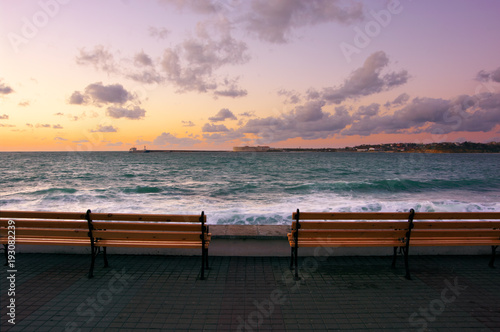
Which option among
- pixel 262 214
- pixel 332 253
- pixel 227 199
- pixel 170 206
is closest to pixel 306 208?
pixel 262 214

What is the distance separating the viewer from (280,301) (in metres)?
3.76

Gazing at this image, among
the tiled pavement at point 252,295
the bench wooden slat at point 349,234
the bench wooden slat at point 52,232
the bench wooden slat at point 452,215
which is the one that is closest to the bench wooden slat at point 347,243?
the bench wooden slat at point 349,234

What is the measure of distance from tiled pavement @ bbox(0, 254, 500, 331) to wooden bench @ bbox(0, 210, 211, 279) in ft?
1.79

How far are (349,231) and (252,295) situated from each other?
1954 mm

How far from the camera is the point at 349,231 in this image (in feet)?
14.9

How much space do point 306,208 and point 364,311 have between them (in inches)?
455

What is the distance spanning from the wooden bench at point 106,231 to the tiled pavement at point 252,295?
0.55 meters

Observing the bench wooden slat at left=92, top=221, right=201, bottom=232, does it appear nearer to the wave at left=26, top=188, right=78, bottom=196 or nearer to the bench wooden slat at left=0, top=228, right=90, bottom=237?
the bench wooden slat at left=0, top=228, right=90, bottom=237

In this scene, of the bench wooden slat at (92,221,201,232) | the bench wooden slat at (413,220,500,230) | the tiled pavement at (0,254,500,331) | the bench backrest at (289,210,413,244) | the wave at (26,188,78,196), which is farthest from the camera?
the wave at (26,188,78,196)

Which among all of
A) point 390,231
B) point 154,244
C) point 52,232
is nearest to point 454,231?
point 390,231

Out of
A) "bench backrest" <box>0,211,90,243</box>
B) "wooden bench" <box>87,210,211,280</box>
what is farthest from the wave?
"wooden bench" <box>87,210,211,280</box>

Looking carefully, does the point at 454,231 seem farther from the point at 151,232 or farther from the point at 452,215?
the point at 151,232

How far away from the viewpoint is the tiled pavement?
3.31 m

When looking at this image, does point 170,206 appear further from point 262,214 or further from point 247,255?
point 247,255
